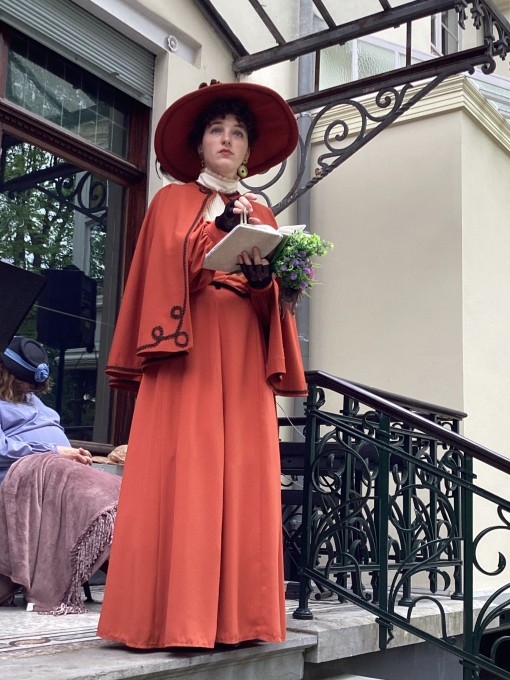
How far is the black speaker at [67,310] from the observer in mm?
5746

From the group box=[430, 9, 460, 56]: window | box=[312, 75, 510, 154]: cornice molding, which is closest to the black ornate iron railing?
box=[312, 75, 510, 154]: cornice molding

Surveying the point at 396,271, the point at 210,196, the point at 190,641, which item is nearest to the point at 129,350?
the point at 210,196

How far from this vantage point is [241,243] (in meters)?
3.10

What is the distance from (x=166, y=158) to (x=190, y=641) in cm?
187

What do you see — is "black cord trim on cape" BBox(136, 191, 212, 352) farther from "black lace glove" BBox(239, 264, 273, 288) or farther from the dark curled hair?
the dark curled hair

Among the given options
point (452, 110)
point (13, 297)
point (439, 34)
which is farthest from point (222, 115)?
point (439, 34)

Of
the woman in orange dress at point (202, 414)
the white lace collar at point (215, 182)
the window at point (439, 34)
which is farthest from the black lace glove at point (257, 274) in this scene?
the window at point (439, 34)

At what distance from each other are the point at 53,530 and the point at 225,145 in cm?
204

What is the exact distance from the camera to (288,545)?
4.46m

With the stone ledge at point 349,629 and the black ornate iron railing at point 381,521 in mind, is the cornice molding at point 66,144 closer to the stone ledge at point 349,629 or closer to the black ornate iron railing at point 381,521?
the black ornate iron railing at point 381,521

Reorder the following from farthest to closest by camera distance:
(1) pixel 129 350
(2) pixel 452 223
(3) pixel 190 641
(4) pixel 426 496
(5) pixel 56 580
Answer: (2) pixel 452 223
(4) pixel 426 496
(5) pixel 56 580
(1) pixel 129 350
(3) pixel 190 641

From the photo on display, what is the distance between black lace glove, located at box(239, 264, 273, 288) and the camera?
322 centimetres

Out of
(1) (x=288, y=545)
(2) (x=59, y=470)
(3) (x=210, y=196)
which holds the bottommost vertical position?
(1) (x=288, y=545)

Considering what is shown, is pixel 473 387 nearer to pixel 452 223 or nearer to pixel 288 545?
pixel 452 223
